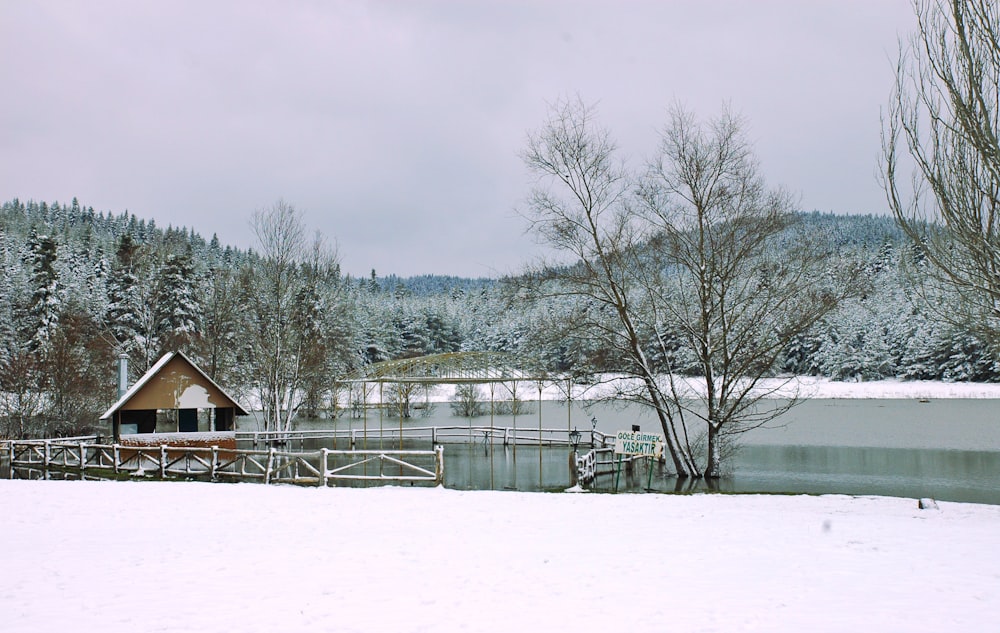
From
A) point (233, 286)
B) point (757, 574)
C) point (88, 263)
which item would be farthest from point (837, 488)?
point (88, 263)

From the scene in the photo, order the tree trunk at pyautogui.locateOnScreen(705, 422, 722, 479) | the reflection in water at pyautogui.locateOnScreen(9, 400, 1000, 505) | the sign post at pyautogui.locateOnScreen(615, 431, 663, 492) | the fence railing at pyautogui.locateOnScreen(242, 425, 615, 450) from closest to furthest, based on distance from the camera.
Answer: the sign post at pyautogui.locateOnScreen(615, 431, 663, 492) → the tree trunk at pyautogui.locateOnScreen(705, 422, 722, 479) → the reflection in water at pyautogui.locateOnScreen(9, 400, 1000, 505) → the fence railing at pyautogui.locateOnScreen(242, 425, 615, 450)

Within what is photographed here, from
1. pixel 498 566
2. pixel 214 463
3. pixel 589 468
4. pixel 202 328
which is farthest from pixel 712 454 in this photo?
pixel 202 328

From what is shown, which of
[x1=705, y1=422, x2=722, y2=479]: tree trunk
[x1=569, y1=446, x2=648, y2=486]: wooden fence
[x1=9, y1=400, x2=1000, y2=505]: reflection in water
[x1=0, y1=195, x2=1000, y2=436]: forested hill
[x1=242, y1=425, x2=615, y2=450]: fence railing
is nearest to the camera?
[x1=569, y1=446, x2=648, y2=486]: wooden fence

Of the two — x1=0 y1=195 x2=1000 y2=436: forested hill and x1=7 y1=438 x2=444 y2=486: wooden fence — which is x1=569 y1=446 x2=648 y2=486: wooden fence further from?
x1=7 y1=438 x2=444 y2=486: wooden fence

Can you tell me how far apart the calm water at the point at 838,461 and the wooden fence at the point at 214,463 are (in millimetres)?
3577

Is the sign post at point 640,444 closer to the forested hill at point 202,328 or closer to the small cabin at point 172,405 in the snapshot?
the forested hill at point 202,328

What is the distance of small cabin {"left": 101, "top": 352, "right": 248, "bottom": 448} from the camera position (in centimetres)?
2633

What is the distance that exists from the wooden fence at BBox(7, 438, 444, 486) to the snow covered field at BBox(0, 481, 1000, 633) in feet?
14.0

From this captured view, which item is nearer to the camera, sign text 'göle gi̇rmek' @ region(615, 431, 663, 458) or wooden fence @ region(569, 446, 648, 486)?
sign text 'göle gi̇rmek' @ region(615, 431, 663, 458)

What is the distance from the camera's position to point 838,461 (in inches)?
1143

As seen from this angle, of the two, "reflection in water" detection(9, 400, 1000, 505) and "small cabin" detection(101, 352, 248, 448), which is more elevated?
"small cabin" detection(101, 352, 248, 448)

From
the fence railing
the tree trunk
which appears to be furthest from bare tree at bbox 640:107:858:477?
the fence railing

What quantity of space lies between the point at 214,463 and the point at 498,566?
14573 mm

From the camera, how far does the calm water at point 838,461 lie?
2236cm
